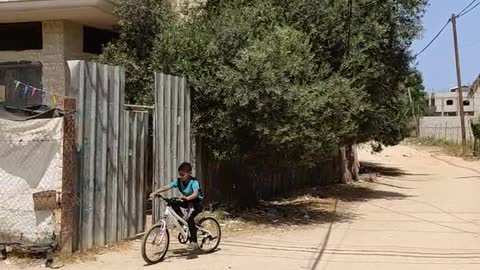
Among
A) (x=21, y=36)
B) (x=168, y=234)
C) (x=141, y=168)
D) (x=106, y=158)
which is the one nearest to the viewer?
(x=168, y=234)

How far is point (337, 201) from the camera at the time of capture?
17.7 metres

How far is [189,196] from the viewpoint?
31.2 ft

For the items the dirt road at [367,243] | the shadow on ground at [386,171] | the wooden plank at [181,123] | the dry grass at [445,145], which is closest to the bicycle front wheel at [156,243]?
the dirt road at [367,243]

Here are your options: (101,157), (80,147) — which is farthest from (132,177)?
(80,147)

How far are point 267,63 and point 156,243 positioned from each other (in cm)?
383

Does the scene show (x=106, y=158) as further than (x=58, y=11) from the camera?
No

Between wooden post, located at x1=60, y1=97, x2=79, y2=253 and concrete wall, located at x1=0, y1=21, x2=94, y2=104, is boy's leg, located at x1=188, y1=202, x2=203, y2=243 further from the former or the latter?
concrete wall, located at x1=0, y1=21, x2=94, y2=104

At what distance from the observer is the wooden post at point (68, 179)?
359 inches

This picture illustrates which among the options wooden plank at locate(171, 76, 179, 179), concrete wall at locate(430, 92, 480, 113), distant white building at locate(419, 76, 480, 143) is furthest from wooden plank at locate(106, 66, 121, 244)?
concrete wall at locate(430, 92, 480, 113)

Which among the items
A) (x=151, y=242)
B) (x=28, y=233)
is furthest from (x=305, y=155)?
(x=28, y=233)

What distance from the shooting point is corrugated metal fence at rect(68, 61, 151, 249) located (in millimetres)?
9477

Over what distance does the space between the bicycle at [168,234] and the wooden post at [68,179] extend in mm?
1102

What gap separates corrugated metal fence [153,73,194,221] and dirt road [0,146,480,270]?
161 cm

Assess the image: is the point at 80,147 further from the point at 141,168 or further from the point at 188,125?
the point at 188,125
